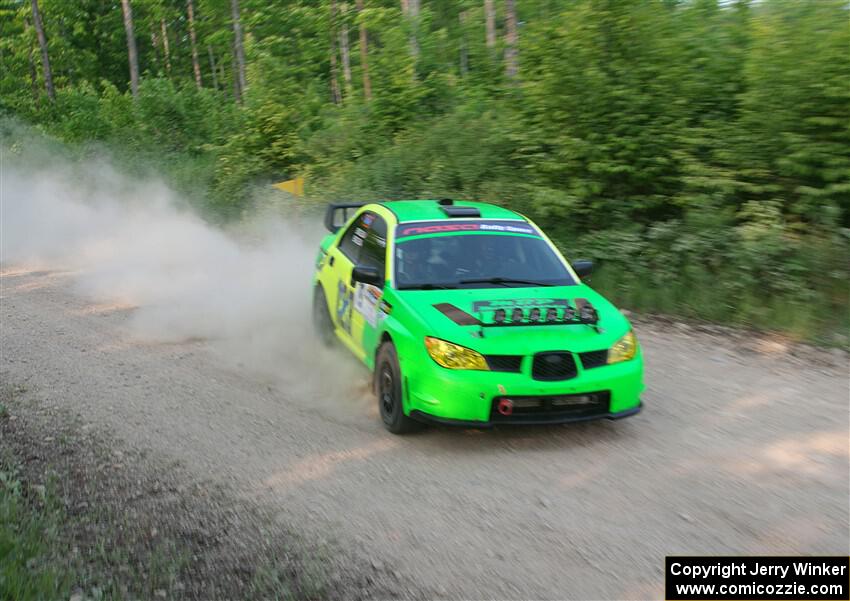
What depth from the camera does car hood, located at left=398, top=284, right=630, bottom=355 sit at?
209 inches

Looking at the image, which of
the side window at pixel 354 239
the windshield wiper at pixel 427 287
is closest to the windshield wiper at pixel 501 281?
the windshield wiper at pixel 427 287

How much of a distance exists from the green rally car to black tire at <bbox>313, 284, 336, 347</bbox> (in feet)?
2.37

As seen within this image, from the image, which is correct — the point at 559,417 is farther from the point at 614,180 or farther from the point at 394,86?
the point at 394,86

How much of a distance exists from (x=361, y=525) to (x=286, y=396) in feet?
8.81

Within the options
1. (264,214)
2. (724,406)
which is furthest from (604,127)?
(264,214)

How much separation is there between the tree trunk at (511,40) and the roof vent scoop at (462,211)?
9311mm

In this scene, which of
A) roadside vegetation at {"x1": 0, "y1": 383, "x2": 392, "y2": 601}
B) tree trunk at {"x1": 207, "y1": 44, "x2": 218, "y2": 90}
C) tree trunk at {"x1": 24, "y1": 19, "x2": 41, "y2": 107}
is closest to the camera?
roadside vegetation at {"x1": 0, "y1": 383, "x2": 392, "y2": 601}

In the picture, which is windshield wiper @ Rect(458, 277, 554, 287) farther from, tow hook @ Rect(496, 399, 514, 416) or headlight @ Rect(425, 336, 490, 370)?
tow hook @ Rect(496, 399, 514, 416)

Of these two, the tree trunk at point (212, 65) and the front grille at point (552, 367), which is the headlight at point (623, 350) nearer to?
the front grille at point (552, 367)

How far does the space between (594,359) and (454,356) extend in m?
1.01

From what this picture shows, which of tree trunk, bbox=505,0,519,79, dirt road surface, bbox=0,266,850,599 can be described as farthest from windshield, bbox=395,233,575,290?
tree trunk, bbox=505,0,519,79

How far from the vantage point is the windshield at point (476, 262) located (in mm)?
6293

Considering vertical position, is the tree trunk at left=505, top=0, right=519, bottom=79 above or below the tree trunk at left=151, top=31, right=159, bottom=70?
below

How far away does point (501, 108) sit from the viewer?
13.9m
